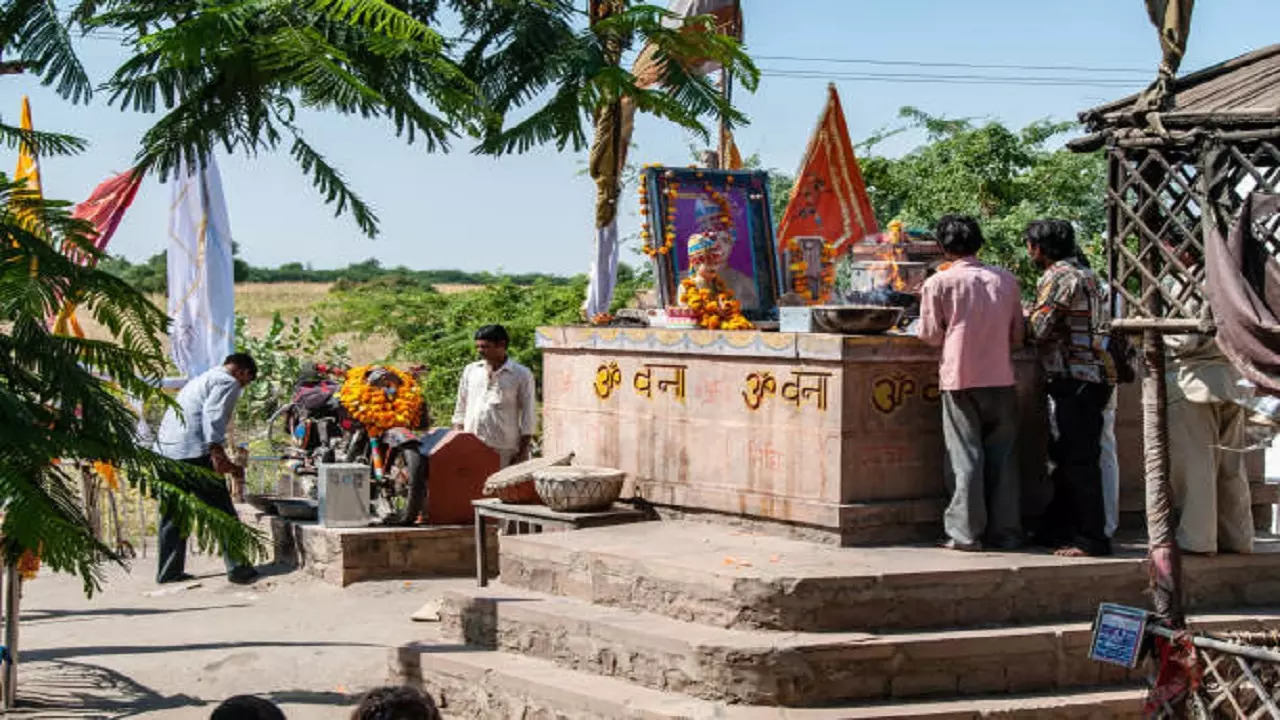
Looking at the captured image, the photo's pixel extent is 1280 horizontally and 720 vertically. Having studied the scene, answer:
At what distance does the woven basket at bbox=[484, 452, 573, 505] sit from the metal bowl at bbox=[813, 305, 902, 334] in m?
2.29

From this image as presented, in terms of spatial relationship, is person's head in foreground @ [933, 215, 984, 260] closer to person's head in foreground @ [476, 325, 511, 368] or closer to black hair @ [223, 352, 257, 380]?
person's head in foreground @ [476, 325, 511, 368]

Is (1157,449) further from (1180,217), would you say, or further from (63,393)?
(63,393)

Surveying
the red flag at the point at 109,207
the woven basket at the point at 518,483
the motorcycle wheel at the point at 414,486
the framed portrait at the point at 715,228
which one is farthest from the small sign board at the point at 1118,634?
the red flag at the point at 109,207

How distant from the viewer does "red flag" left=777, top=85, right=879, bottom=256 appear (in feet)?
47.9

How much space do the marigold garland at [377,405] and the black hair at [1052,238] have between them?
5.62 meters

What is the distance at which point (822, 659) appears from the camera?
7492 millimetres

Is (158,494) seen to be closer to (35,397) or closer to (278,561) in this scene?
(35,397)

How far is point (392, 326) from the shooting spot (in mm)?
23344

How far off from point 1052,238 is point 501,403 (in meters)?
4.78

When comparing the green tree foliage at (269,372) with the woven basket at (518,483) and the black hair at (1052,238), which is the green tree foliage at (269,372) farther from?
the black hair at (1052,238)

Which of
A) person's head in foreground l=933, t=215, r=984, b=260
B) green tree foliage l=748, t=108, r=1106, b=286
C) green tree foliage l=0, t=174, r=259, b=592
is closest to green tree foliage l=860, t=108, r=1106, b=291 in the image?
green tree foliage l=748, t=108, r=1106, b=286

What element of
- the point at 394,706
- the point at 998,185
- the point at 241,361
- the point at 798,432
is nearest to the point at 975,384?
the point at 798,432

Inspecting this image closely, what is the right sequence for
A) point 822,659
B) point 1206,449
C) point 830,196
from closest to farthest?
point 822,659 < point 1206,449 < point 830,196

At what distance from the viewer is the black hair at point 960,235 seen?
8.56 m
